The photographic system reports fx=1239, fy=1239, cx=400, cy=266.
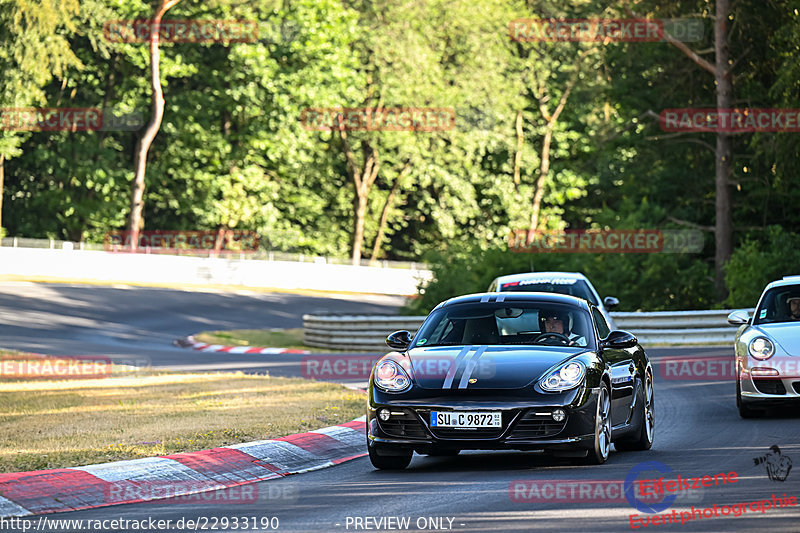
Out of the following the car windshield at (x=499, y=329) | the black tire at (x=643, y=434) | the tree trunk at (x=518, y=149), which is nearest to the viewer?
the car windshield at (x=499, y=329)

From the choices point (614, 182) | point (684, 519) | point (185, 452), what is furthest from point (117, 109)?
point (684, 519)

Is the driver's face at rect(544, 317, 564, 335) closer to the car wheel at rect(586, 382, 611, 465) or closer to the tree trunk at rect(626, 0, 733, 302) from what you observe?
the car wheel at rect(586, 382, 611, 465)

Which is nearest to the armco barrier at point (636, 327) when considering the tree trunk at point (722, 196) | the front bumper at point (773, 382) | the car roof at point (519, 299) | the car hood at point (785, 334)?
the tree trunk at point (722, 196)

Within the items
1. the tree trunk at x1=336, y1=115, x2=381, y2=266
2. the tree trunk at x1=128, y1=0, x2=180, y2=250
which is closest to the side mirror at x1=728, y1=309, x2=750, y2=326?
the tree trunk at x1=128, y1=0, x2=180, y2=250

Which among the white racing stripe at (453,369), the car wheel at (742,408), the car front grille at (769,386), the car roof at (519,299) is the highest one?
the car roof at (519,299)

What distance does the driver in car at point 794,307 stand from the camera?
13484 millimetres

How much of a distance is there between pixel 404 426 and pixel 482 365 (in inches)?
29.8

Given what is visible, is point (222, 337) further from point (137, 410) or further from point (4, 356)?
point (137, 410)

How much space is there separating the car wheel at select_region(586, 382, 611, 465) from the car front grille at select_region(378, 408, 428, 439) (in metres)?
1.31

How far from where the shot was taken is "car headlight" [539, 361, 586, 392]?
924 centimetres

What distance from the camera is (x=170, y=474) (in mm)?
9117

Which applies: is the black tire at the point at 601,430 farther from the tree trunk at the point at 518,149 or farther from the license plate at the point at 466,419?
the tree trunk at the point at 518,149

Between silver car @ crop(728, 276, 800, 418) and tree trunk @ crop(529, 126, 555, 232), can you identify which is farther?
tree trunk @ crop(529, 126, 555, 232)

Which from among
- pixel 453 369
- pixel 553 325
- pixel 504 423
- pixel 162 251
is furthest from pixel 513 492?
pixel 162 251
